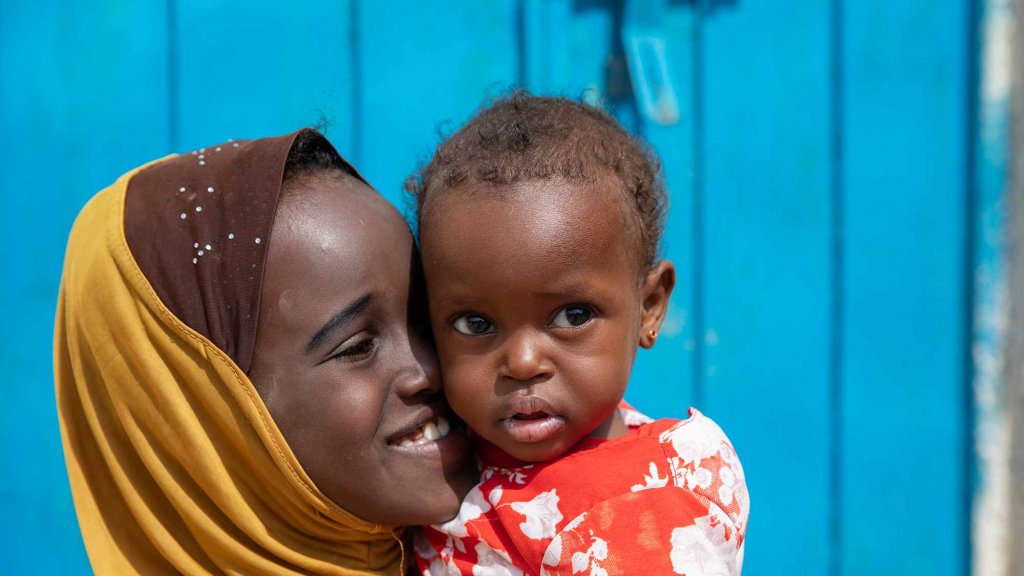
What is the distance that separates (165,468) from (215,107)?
1.09 meters

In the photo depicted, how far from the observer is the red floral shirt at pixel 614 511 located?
113 cm

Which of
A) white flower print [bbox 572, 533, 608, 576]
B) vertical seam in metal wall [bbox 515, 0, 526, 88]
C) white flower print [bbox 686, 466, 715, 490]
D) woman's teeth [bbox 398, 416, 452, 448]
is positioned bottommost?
white flower print [bbox 572, 533, 608, 576]

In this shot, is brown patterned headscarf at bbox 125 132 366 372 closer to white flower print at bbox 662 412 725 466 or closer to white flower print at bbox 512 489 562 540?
white flower print at bbox 512 489 562 540

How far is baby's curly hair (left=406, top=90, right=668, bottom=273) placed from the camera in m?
1.26

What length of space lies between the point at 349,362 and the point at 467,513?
0.90 feet

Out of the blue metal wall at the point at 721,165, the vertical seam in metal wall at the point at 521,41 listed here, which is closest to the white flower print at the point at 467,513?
the blue metal wall at the point at 721,165

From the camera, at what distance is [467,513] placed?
4.26 feet

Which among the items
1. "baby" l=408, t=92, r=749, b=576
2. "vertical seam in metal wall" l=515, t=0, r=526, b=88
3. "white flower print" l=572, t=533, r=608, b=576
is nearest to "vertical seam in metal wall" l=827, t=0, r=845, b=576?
"vertical seam in metal wall" l=515, t=0, r=526, b=88

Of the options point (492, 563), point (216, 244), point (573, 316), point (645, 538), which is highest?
point (216, 244)

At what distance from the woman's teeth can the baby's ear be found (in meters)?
0.33

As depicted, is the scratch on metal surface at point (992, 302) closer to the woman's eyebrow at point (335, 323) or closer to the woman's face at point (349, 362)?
the woman's face at point (349, 362)

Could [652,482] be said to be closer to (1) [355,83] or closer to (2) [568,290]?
(2) [568,290]

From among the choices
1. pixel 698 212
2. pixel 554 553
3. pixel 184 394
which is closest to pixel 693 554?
pixel 554 553

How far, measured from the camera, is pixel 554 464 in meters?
1.27
